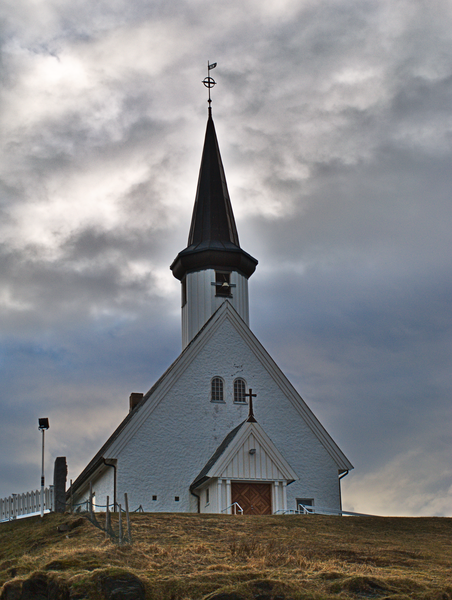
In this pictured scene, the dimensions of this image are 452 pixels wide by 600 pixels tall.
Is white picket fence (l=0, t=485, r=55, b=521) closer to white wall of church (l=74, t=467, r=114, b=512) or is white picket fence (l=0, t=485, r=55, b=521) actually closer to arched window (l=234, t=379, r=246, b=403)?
white wall of church (l=74, t=467, r=114, b=512)

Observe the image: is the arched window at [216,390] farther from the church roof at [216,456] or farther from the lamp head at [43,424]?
the lamp head at [43,424]

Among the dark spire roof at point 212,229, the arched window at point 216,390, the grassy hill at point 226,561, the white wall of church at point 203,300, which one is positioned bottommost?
the grassy hill at point 226,561

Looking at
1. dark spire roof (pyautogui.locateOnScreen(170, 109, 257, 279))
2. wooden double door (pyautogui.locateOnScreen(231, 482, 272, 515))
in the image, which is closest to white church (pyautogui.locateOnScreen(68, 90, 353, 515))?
wooden double door (pyautogui.locateOnScreen(231, 482, 272, 515))

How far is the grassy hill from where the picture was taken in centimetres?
1301

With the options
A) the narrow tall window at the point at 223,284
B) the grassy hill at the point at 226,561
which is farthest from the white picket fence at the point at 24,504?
the narrow tall window at the point at 223,284

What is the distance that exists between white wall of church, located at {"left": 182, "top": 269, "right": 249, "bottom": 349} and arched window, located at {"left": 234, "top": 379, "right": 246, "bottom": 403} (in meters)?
4.16

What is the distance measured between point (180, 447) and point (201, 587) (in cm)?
1466

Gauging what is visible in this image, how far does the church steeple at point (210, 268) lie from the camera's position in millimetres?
33438

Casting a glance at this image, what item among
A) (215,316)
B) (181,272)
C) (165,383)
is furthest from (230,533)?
(181,272)

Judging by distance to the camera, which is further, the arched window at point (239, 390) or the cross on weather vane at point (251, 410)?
the arched window at point (239, 390)

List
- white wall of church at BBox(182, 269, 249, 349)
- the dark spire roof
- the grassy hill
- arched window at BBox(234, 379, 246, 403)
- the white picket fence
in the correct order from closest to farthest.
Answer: the grassy hill, the white picket fence, arched window at BBox(234, 379, 246, 403), white wall of church at BBox(182, 269, 249, 349), the dark spire roof

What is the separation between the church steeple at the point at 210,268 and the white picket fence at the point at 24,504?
36.2ft

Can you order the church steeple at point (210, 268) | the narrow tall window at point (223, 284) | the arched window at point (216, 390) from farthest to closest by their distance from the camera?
the narrow tall window at point (223, 284) < the church steeple at point (210, 268) < the arched window at point (216, 390)

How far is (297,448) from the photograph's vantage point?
96.3 feet
